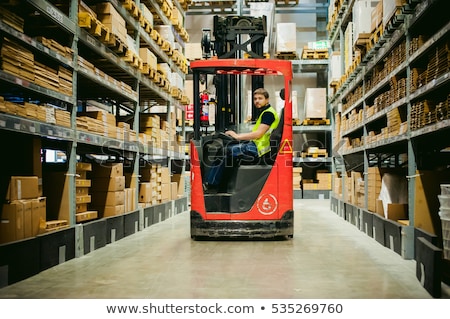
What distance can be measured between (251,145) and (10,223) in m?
3.35

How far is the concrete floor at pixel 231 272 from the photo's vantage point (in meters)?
3.91

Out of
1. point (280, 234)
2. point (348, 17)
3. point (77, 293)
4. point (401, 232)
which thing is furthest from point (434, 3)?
point (348, 17)

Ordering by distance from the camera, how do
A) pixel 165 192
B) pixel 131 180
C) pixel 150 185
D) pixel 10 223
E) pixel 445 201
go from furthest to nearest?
1. pixel 165 192
2. pixel 150 185
3. pixel 131 180
4. pixel 10 223
5. pixel 445 201

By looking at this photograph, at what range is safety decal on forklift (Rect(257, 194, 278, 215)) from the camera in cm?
667

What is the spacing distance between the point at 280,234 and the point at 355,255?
1308 mm

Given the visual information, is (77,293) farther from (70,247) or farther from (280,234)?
(280,234)

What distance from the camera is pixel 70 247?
17.7ft

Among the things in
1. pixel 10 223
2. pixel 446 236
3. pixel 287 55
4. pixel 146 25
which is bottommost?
pixel 446 236

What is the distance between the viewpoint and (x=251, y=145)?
22.0 ft

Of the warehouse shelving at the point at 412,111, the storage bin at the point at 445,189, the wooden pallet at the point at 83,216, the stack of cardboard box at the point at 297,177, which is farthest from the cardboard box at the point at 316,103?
the storage bin at the point at 445,189

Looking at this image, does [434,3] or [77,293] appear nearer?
[77,293]

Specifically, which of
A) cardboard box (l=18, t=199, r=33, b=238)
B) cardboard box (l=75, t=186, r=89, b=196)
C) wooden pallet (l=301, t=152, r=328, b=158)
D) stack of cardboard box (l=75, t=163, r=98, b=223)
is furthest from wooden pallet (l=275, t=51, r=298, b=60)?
cardboard box (l=18, t=199, r=33, b=238)

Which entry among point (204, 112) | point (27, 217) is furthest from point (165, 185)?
point (27, 217)

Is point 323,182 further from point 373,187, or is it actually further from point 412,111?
point 412,111
